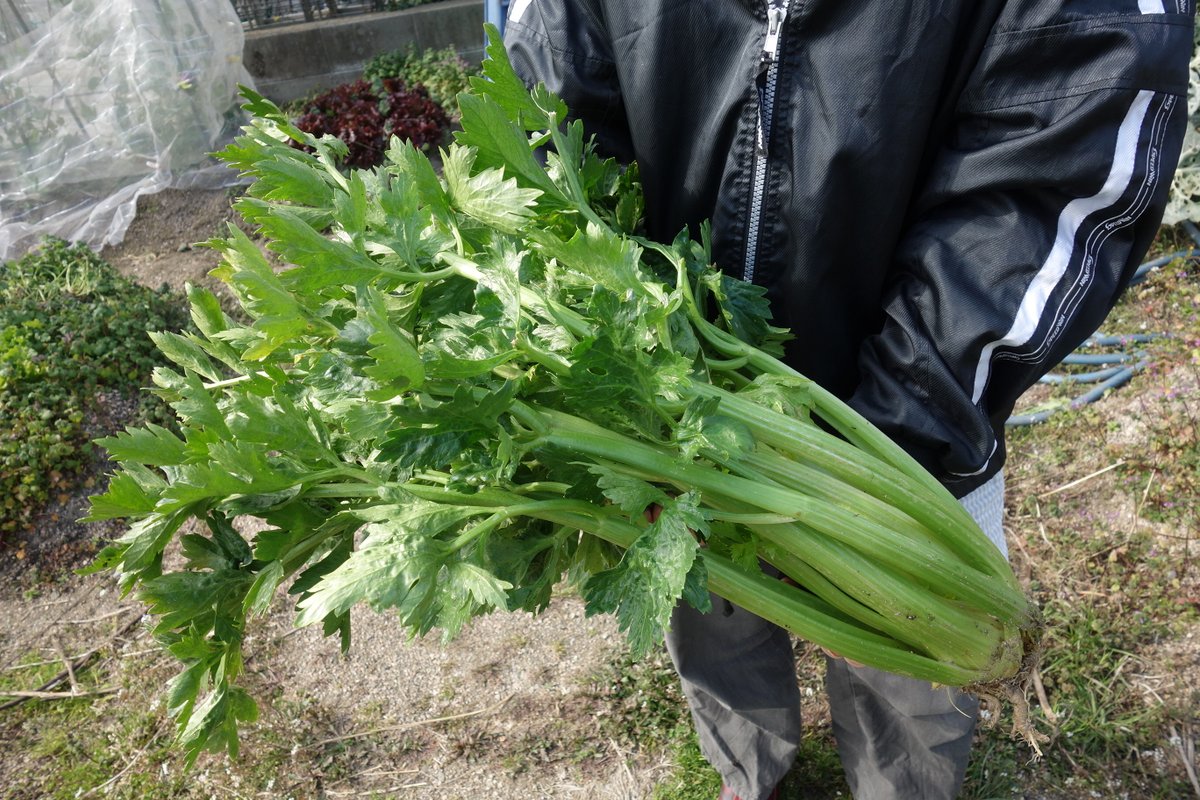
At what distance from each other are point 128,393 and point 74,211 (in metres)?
2.57

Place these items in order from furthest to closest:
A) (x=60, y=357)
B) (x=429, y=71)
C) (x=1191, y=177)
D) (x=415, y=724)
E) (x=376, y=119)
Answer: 1. (x=429, y=71)
2. (x=376, y=119)
3. (x=1191, y=177)
4. (x=60, y=357)
5. (x=415, y=724)

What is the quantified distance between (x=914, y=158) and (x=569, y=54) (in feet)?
2.21

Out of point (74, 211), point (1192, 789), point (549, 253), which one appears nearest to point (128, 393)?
point (74, 211)

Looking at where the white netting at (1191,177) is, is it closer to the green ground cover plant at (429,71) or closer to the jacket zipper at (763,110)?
the jacket zipper at (763,110)

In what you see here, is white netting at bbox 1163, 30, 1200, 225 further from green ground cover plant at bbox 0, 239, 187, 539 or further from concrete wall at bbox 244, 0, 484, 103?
concrete wall at bbox 244, 0, 484, 103

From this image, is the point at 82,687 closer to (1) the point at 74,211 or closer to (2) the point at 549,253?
(2) the point at 549,253

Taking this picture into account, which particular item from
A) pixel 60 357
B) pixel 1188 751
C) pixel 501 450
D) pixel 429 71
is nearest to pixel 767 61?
pixel 501 450

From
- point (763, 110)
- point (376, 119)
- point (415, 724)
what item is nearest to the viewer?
point (763, 110)

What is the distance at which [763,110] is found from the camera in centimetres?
150

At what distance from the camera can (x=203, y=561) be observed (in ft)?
4.36

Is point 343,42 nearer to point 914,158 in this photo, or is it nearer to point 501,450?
point 914,158

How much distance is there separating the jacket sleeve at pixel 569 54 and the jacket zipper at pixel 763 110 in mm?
329

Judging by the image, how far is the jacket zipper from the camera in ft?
4.75

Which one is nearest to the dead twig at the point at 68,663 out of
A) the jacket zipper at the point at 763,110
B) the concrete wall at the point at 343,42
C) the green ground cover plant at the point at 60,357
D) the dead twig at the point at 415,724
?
the green ground cover plant at the point at 60,357
